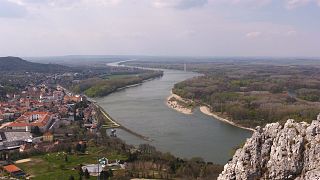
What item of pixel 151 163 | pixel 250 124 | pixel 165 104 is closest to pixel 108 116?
pixel 165 104

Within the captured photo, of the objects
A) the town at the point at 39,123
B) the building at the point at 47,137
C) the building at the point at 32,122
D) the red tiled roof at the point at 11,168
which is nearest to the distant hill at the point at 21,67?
the town at the point at 39,123

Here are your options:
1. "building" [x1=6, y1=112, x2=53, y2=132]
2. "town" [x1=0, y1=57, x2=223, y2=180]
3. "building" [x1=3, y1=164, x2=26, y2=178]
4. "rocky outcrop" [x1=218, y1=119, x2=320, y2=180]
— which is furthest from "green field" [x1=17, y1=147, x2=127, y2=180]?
"rocky outcrop" [x1=218, y1=119, x2=320, y2=180]

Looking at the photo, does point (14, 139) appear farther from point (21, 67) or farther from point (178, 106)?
point (21, 67)

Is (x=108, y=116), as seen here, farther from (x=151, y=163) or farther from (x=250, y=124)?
(x=151, y=163)

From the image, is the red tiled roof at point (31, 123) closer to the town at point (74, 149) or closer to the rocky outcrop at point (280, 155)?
the town at point (74, 149)

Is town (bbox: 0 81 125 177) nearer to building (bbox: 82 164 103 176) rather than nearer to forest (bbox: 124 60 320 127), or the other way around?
building (bbox: 82 164 103 176)

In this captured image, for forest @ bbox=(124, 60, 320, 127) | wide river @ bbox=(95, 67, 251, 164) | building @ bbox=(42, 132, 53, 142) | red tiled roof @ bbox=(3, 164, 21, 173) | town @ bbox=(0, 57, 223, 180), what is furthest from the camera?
forest @ bbox=(124, 60, 320, 127)
